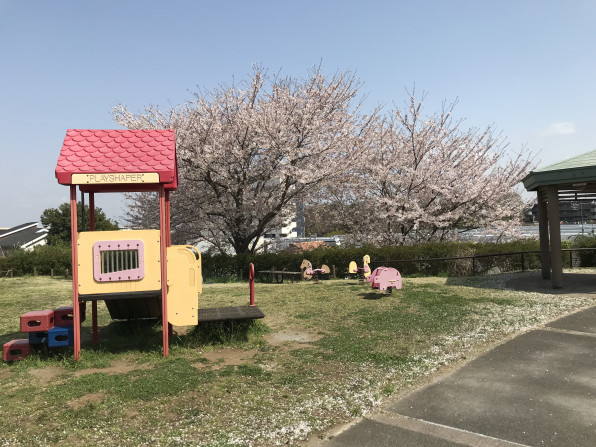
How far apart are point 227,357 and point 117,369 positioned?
5.29 ft

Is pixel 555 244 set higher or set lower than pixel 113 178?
lower

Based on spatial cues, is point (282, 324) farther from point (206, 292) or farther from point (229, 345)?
point (206, 292)

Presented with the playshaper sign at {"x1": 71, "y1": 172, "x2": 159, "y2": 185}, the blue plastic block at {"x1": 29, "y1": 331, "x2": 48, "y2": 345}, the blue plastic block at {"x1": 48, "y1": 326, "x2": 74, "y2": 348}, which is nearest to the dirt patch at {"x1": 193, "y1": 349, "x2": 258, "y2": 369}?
the blue plastic block at {"x1": 48, "y1": 326, "x2": 74, "y2": 348}

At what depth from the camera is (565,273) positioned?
609 inches

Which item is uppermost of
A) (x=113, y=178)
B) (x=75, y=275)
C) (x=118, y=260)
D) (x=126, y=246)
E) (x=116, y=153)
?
(x=116, y=153)

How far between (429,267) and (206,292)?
348 inches

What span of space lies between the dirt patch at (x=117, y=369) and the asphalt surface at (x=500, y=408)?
350 cm

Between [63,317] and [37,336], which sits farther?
[63,317]

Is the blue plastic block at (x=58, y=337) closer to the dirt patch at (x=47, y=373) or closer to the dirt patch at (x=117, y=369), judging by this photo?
the dirt patch at (x=47, y=373)

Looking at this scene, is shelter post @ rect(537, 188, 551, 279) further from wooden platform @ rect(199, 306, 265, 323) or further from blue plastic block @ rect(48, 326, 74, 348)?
blue plastic block @ rect(48, 326, 74, 348)

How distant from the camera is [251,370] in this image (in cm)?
637

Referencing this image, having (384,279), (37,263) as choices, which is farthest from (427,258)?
(37,263)

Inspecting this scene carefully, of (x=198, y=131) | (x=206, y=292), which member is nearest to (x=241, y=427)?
(x=206, y=292)

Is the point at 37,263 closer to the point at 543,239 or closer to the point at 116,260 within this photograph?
the point at 116,260
